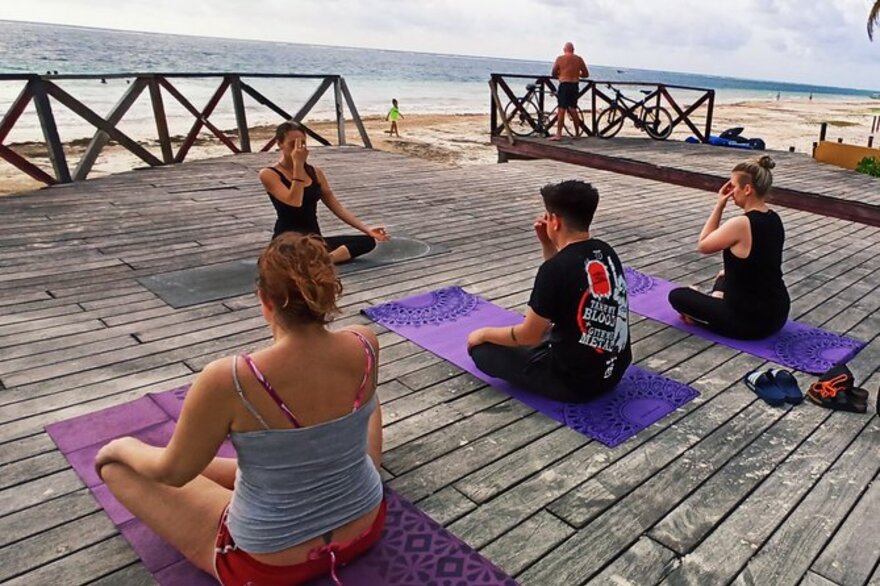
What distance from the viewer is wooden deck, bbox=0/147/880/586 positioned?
2.04 meters

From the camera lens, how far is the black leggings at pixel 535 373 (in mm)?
2873

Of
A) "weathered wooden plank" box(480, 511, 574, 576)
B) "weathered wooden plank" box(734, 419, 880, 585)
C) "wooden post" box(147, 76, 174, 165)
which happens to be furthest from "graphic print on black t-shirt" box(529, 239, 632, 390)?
"wooden post" box(147, 76, 174, 165)

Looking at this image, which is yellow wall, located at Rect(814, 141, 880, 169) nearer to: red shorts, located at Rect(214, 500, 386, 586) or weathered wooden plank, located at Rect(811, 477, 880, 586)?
weathered wooden plank, located at Rect(811, 477, 880, 586)

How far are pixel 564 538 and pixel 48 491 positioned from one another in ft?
6.25

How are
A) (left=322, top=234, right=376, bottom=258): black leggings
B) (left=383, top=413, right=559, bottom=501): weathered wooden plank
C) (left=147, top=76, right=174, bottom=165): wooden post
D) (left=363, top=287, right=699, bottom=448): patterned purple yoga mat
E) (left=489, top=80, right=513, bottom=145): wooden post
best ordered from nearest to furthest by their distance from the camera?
(left=383, top=413, right=559, bottom=501): weathered wooden plank → (left=363, top=287, right=699, bottom=448): patterned purple yoga mat → (left=322, top=234, right=376, bottom=258): black leggings → (left=147, top=76, right=174, bottom=165): wooden post → (left=489, top=80, right=513, bottom=145): wooden post

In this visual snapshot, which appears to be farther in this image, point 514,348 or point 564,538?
point 514,348

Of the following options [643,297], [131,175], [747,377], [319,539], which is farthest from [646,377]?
[131,175]

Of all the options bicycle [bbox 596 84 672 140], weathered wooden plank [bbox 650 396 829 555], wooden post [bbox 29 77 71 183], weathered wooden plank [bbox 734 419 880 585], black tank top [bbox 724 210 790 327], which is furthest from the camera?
bicycle [bbox 596 84 672 140]

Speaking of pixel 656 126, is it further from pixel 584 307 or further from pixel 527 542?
pixel 527 542

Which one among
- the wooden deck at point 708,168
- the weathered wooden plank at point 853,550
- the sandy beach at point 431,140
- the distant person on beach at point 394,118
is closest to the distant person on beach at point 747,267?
the weathered wooden plank at point 853,550

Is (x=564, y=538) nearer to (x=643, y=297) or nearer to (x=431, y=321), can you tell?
(x=431, y=321)

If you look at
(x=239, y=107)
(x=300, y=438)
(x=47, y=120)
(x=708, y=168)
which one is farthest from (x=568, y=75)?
(x=300, y=438)

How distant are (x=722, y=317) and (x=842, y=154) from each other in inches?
377

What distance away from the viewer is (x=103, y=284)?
4.33 m
